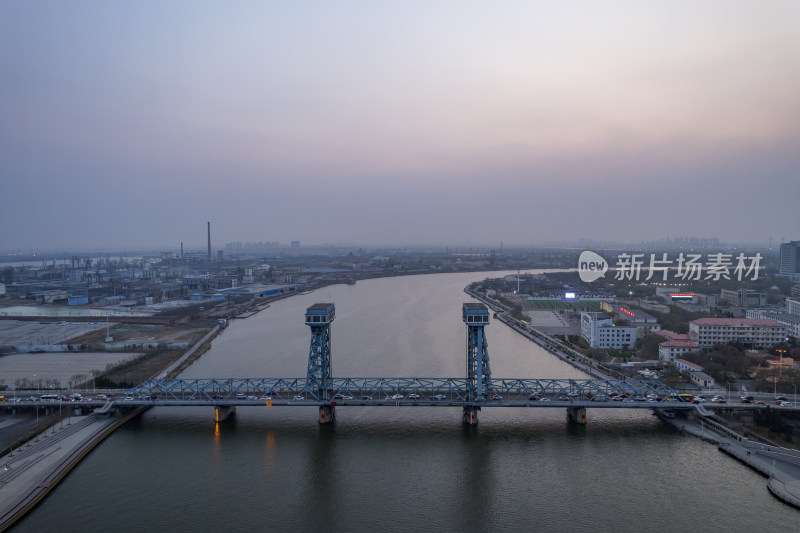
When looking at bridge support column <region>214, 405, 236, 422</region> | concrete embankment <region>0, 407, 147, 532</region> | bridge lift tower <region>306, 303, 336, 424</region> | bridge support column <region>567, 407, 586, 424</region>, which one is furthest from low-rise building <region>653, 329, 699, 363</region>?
concrete embankment <region>0, 407, 147, 532</region>

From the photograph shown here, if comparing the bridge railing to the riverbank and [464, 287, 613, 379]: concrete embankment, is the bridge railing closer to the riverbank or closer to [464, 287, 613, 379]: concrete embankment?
the riverbank

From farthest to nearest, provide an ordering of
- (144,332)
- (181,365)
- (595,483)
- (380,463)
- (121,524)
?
(144,332), (181,365), (380,463), (595,483), (121,524)

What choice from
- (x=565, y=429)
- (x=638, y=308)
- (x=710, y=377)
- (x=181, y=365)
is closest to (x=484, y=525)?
(x=565, y=429)

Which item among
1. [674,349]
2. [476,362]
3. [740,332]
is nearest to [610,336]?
[674,349]

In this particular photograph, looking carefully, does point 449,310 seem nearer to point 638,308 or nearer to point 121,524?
point 638,308

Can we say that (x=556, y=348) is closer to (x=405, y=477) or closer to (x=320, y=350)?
(x=320, y=350)

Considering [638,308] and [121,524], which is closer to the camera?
[121,524]
